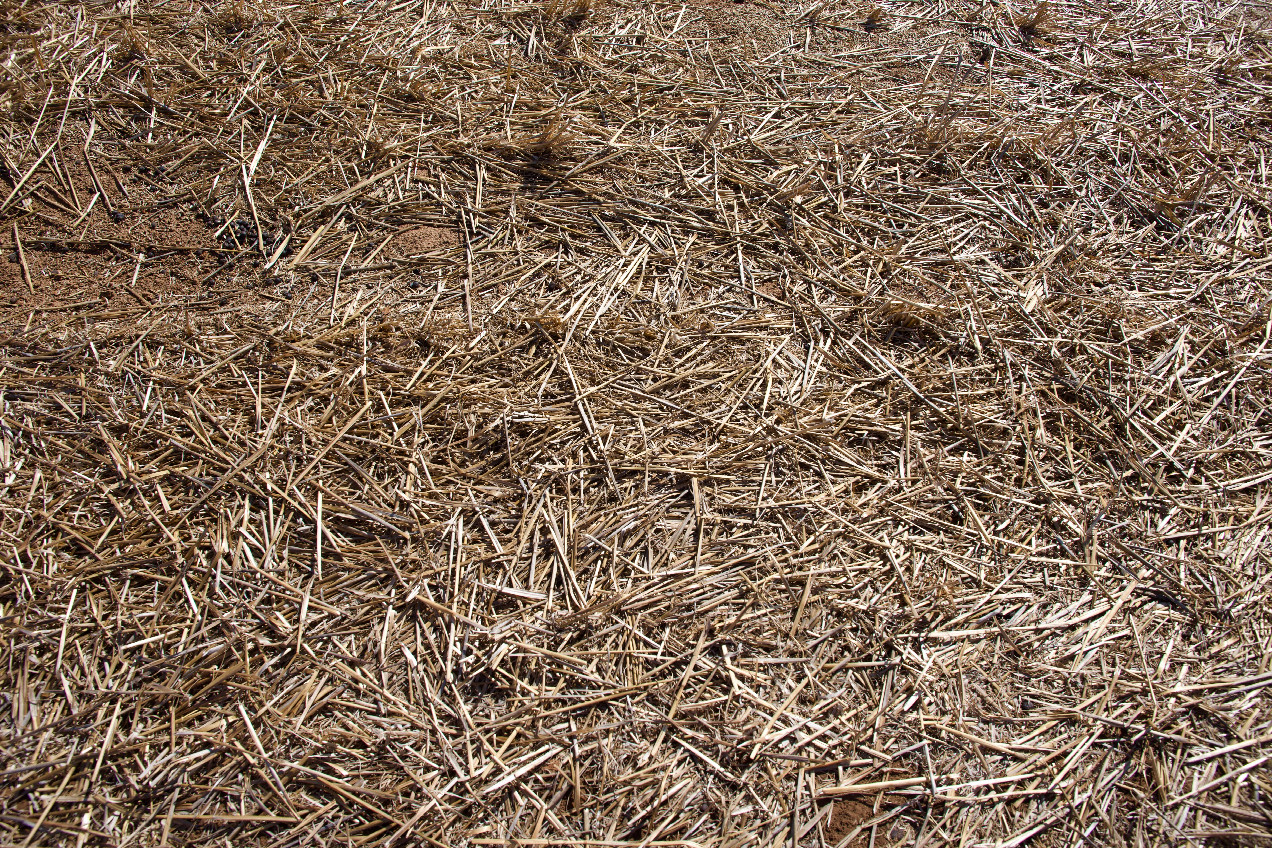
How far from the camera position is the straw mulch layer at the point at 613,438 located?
157 centimetres

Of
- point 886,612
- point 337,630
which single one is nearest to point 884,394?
point 886,612

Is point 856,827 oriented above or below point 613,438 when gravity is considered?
below

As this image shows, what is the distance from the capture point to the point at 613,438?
196 cm

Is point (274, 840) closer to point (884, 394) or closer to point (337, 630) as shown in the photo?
point (337, 630)

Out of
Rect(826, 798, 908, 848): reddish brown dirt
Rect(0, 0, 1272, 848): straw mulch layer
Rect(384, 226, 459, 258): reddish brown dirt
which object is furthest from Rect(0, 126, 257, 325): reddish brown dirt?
Rect(826, 798, 908, 848): reddish brown dirt

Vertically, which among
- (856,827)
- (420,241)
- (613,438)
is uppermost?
(420,241)

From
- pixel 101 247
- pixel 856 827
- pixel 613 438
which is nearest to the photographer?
pixel 856 827

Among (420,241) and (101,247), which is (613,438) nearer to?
(420,241)

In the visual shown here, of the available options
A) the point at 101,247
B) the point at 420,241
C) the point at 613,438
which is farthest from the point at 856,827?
the point at 101,247

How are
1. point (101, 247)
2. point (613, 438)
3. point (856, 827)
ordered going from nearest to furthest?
point (856, 827)
point (613, 438)
point (101, 247)

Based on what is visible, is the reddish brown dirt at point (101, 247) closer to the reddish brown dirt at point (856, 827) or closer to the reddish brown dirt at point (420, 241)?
the reddish brown dirt at point (420, 241)

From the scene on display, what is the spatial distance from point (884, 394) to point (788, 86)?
1.36 meters

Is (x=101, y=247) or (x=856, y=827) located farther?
(x=101, y=247)

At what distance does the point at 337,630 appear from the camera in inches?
66.2
